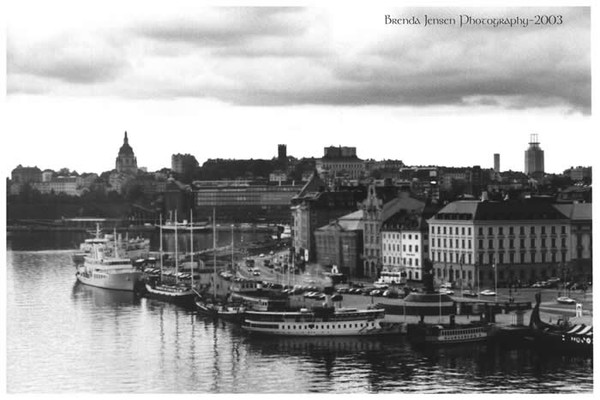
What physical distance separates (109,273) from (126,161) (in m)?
2.14

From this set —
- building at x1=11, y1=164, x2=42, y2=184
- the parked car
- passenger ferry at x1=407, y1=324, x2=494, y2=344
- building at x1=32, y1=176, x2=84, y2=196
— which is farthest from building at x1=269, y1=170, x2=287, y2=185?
passenger ferry at x1=407, y1=324, x2=494, y2=344

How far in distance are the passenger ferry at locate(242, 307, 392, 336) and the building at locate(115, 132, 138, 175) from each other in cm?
288

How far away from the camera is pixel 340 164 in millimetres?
21594

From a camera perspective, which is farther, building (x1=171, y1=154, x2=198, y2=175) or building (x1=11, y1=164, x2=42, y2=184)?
building (x1=171, y1=154, x2=198, y2=175)

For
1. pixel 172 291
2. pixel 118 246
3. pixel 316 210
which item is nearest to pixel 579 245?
pixel 172 291

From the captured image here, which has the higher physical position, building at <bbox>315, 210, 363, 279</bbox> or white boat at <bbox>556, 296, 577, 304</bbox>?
building at <bbox>315, 210, 363, 279</bbox>

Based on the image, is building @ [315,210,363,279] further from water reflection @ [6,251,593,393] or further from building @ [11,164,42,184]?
building @ [11,164,42,184]

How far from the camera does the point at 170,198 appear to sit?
30484 mm

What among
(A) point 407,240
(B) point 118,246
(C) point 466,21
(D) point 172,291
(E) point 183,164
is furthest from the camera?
Answer: (B) point 118,246

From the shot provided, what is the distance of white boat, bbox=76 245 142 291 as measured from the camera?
22.7 metres

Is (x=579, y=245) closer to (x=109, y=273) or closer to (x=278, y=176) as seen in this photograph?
(x=109, y=273)

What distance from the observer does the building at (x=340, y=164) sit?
19853 millimetres

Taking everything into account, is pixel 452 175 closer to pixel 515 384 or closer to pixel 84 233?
pixel 515 384

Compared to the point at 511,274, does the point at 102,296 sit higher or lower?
lower
